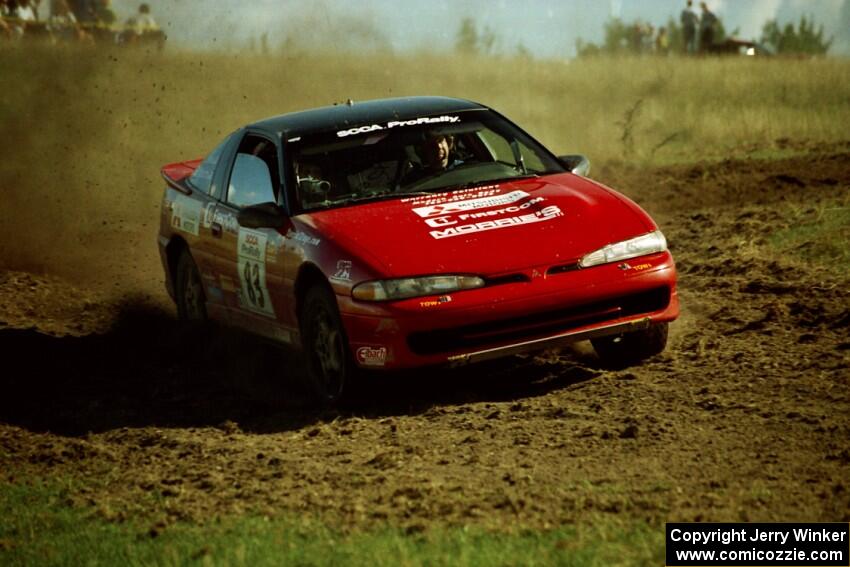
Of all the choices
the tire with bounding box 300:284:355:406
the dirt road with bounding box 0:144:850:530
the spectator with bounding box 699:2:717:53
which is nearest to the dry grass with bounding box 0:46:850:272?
the spectator with bounding box 699:2:717:53

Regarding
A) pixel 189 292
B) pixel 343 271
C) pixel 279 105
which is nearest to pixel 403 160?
pixel 343 271

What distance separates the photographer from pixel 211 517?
6242 millimetres

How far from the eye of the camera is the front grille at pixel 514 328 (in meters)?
7.68

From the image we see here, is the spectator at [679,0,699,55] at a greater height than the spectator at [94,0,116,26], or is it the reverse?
the spectator at [94,0,116,26]

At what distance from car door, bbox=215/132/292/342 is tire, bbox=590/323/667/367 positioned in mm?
1730

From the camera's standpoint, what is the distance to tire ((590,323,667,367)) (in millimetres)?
8375

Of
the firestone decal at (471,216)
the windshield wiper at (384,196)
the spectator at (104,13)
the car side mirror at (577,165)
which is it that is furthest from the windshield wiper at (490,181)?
the spectator at (104,13)

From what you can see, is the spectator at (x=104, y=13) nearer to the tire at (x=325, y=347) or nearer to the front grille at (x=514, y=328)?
the tire at (x=325, y=347)

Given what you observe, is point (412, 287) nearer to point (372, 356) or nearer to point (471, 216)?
point (372, 356)

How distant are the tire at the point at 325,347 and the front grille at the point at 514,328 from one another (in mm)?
429

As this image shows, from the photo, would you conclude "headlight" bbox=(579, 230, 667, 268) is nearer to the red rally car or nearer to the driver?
the red rally car

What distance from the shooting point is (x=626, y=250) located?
26.0 ft

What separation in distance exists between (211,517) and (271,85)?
65.8 ft

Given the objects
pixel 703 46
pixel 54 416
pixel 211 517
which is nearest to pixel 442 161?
pixel 54 416
